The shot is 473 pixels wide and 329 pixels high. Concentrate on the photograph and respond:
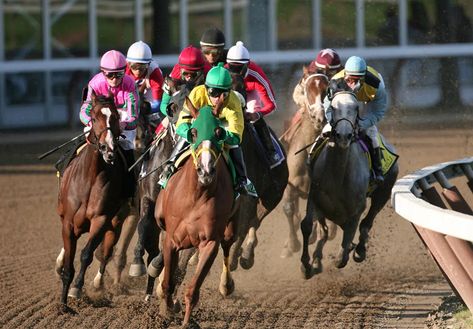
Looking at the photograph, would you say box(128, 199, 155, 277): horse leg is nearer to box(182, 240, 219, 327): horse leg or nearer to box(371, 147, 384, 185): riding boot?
box(182, 240, 219, 327): horse leg

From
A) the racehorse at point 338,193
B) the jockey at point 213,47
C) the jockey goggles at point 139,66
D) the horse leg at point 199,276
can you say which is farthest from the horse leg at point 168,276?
the racehorse at point 338,193

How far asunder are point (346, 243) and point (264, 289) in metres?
0.79

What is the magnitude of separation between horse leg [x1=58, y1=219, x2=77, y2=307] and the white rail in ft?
8.01

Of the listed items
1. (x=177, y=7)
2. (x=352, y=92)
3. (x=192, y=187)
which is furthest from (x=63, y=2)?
(x=192, y=187)

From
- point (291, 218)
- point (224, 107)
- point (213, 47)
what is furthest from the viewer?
point (291, 218)

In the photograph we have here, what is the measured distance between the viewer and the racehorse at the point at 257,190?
9703 millimetres

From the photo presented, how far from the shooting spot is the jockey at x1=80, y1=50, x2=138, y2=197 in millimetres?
8984

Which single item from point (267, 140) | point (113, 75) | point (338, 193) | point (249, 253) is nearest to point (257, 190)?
point (267, 140)

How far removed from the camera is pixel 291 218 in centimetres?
1123

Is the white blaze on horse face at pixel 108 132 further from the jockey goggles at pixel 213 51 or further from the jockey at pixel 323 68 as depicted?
the jockey at pixel 323 68

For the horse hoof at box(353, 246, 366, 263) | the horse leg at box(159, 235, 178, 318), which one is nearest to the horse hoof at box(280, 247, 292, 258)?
the horse hoof at box(353, 246, 366, 263)

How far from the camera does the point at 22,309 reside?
347 inches

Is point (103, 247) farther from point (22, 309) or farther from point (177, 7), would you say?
point (177, 7)

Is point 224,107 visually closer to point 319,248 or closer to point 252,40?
point 319,248
